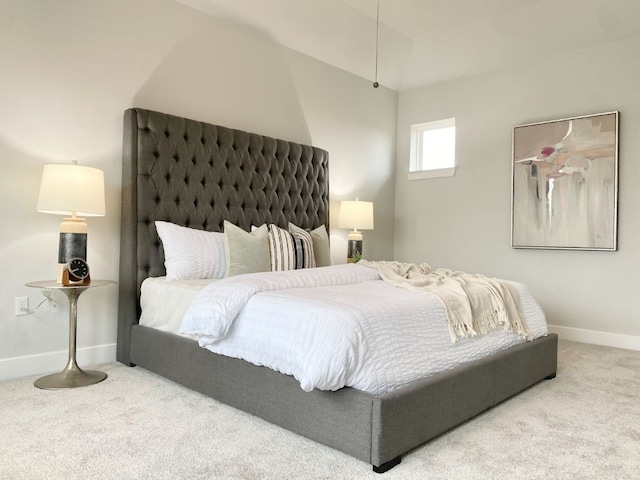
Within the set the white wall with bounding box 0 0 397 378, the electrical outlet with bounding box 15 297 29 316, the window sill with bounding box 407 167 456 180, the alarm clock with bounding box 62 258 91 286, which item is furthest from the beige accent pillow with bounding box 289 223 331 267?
the electrical outlet with bounding box 15 297 29 316

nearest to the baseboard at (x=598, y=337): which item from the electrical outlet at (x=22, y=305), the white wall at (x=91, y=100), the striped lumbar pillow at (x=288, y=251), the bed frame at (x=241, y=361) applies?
the bed frame at (x=241, y=361)

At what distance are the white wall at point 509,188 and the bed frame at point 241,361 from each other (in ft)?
4.48

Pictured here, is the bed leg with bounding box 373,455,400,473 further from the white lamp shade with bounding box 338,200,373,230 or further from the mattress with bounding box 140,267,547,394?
the white lamp shade with bounding box 338,200,373,230

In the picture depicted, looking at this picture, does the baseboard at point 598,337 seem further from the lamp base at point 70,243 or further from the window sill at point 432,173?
the lamp base at point 70,243

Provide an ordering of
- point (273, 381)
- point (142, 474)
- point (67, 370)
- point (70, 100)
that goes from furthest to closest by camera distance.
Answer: point (70, 100), point (67, 370), point (273, 381), point (142, 474)

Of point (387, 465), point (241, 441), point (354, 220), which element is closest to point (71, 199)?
point (241, 441)

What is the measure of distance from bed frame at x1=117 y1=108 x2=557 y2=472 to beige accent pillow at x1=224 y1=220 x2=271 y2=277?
406 mm

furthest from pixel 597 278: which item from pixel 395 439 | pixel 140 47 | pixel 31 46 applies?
pixel 31 46

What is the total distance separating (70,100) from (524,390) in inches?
123

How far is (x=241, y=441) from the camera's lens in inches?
78.3

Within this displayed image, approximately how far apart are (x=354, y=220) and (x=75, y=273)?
2476mm

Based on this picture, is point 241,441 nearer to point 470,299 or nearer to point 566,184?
point 470,299

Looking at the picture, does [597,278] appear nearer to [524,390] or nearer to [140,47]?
[524,390]

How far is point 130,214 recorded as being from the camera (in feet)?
10.2
